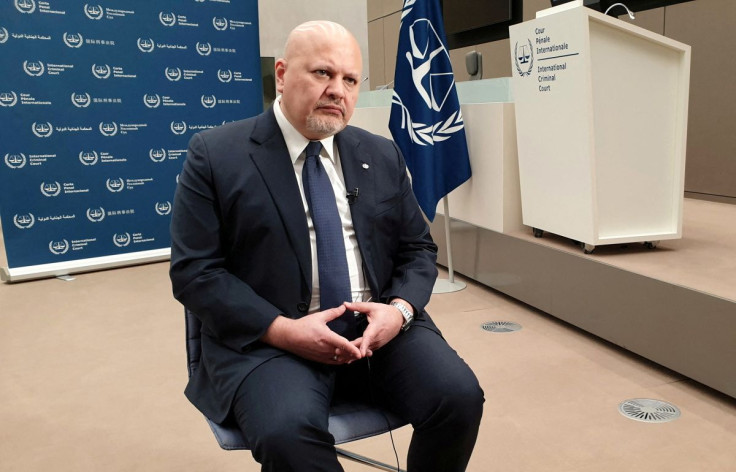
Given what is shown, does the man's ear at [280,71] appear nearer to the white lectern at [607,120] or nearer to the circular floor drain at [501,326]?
the white lectern at [607,120]

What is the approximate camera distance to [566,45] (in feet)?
9.67

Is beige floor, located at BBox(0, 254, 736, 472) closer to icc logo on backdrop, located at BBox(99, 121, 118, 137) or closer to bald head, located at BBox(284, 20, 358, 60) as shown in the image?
bald head, located at BBox(284, 20, 358, 60)

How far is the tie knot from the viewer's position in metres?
1.64

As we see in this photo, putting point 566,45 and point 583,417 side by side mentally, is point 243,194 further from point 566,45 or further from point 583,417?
point 566,45

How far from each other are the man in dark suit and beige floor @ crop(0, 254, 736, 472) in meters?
0.72

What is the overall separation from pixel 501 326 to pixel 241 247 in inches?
82.2

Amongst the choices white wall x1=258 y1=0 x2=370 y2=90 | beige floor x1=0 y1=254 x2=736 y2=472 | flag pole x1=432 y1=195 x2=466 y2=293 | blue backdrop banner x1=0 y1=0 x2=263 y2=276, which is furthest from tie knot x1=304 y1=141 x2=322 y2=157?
white wall x1=258 y1=0 x2=370 y2=90

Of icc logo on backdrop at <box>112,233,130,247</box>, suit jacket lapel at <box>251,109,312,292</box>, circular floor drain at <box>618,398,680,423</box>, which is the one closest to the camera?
suit jacket lapel at <box>251,109,312,292</box>

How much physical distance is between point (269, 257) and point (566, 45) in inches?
78.5

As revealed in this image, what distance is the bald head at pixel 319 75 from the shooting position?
5.12 feet

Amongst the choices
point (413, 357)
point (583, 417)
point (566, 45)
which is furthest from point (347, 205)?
point (566, 45)

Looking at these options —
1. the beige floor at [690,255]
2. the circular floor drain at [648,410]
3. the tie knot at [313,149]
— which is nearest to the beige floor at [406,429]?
the circular floor drain at [648,410]

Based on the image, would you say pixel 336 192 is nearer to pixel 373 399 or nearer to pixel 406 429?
pixel 373 399

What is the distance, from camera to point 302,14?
687cm
